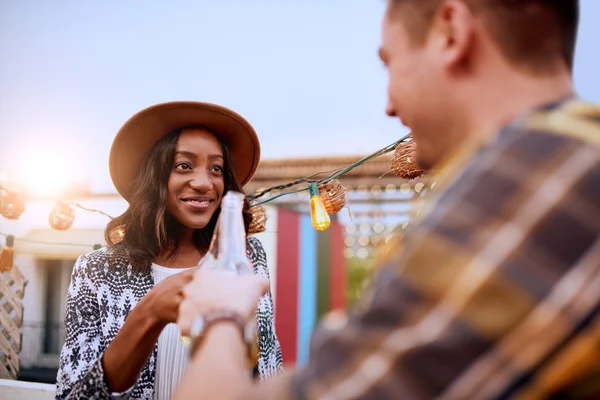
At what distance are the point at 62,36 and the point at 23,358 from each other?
5.58 metres

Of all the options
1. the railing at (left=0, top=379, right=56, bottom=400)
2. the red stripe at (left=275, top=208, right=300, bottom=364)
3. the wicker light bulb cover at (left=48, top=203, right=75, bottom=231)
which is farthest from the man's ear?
the red stripe at (left=275, top=208, right=300, bottom=364)

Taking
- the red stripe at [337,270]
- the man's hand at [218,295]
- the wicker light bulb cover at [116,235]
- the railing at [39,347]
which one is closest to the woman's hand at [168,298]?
the man's hand at [218,295]

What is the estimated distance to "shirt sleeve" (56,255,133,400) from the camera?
1.24 meters

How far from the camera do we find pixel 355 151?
7449mm

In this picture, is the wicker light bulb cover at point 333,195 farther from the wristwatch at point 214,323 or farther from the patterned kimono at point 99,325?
the wristwatch at point 214,323

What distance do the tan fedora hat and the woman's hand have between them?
2.86 ft

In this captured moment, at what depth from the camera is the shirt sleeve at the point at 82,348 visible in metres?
1.24

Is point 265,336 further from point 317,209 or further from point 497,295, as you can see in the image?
point 497,295

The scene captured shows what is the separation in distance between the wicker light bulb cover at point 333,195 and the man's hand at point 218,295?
7.24 ft

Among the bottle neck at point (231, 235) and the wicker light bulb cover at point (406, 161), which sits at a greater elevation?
the wicker light bulb cover at point (406, 161)

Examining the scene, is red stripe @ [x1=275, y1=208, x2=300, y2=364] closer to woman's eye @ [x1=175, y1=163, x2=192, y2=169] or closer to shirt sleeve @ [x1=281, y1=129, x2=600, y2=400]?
woman's eye @ [x1=175, y1=163, x2=192, y2=169]

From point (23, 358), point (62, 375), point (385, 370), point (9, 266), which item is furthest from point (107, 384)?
point (23, 358)

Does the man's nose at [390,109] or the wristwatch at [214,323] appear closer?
the wristwatch at [214,323]

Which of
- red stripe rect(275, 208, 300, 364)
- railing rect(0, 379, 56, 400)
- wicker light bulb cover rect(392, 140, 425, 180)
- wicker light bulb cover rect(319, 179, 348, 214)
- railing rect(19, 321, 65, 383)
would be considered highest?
wicker light bulb cover rect(392, 140, 425, 180)
